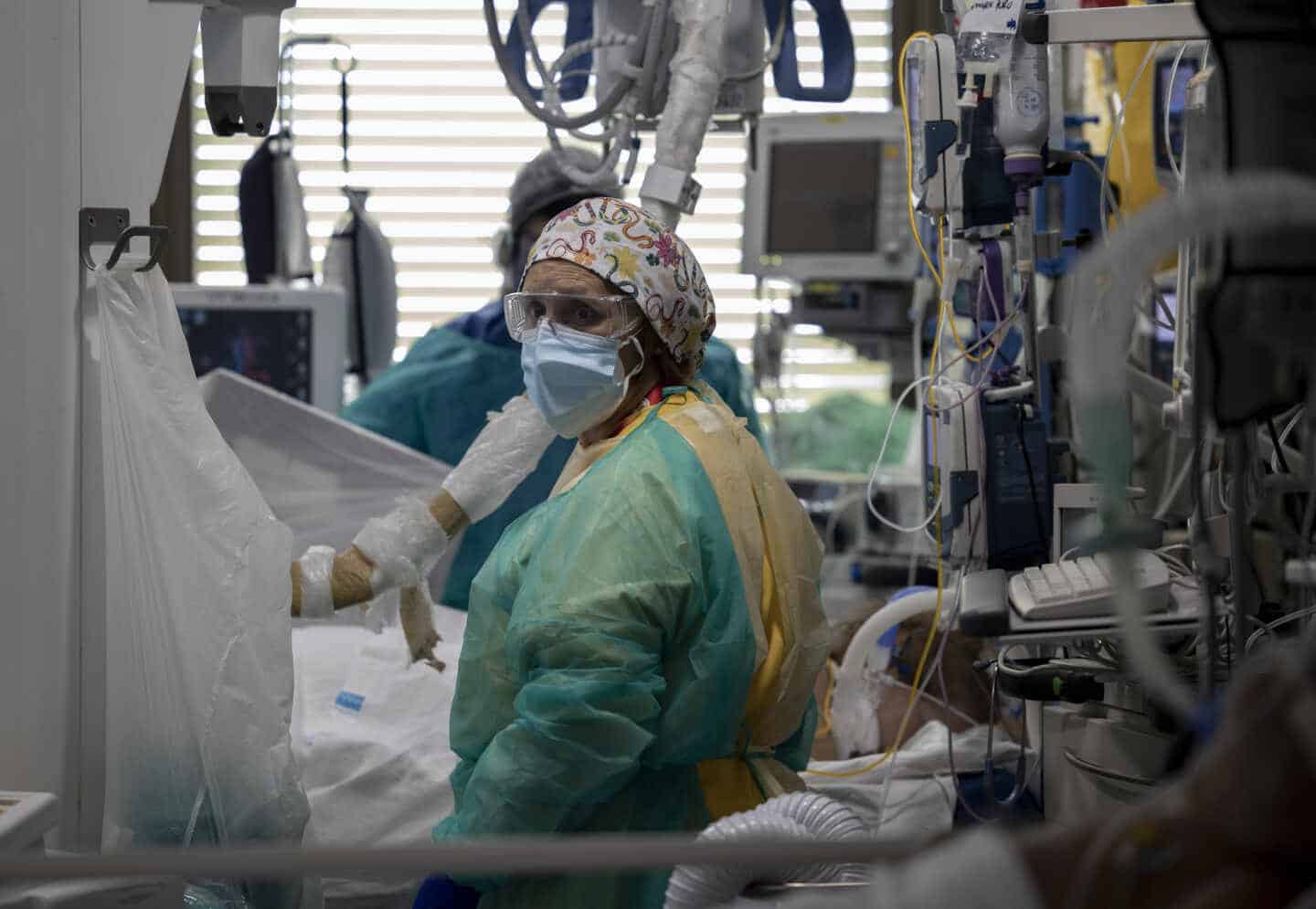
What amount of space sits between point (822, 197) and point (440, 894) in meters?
2.98

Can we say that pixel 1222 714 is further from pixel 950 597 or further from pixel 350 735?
pixel 350 735

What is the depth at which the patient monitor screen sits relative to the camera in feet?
A: 14.8

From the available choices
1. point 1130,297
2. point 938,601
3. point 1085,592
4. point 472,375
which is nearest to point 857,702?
point 938,601

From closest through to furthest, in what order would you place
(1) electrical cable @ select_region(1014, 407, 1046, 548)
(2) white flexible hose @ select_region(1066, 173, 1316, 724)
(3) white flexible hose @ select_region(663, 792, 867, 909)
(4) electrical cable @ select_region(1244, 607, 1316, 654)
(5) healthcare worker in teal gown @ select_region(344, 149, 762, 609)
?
(2) white flexible hose @ select_region(1066, 173, 1316, 724) < (3) white flexible hose @ select_region(663, 792, 867, 909) < (4) electrical cable @ select_region(1244, 607, 1316, 654) < (1) electrical cable @ select_region(1014, 407, 1046, 548) < (5) healthcare worker in teal gown @ select_region(344, 149, 762, 609)

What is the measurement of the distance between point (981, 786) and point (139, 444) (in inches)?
66.2

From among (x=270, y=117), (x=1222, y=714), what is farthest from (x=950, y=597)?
(x=1222, y=714)

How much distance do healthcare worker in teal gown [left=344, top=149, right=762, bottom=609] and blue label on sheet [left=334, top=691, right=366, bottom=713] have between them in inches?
19.3

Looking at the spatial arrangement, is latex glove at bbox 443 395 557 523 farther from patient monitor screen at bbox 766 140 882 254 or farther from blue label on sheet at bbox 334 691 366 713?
patient monitor screen at bbox 766 140 882 254

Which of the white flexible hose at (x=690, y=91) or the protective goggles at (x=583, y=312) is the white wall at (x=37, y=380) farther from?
the white flexible hose at (x=690, y=91)

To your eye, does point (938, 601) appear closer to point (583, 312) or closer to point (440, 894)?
point (583, 312)

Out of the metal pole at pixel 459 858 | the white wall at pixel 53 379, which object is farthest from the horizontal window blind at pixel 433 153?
the metal pole at pixel 459 858

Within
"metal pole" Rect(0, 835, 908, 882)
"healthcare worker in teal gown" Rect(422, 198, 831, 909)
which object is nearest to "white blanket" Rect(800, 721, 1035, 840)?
"healthcare worker in teal gown" Rect(422, 198, 831, 909)

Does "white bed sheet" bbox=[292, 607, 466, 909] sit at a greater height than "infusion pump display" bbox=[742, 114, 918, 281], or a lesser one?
lesser

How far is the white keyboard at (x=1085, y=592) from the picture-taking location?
1699mm
